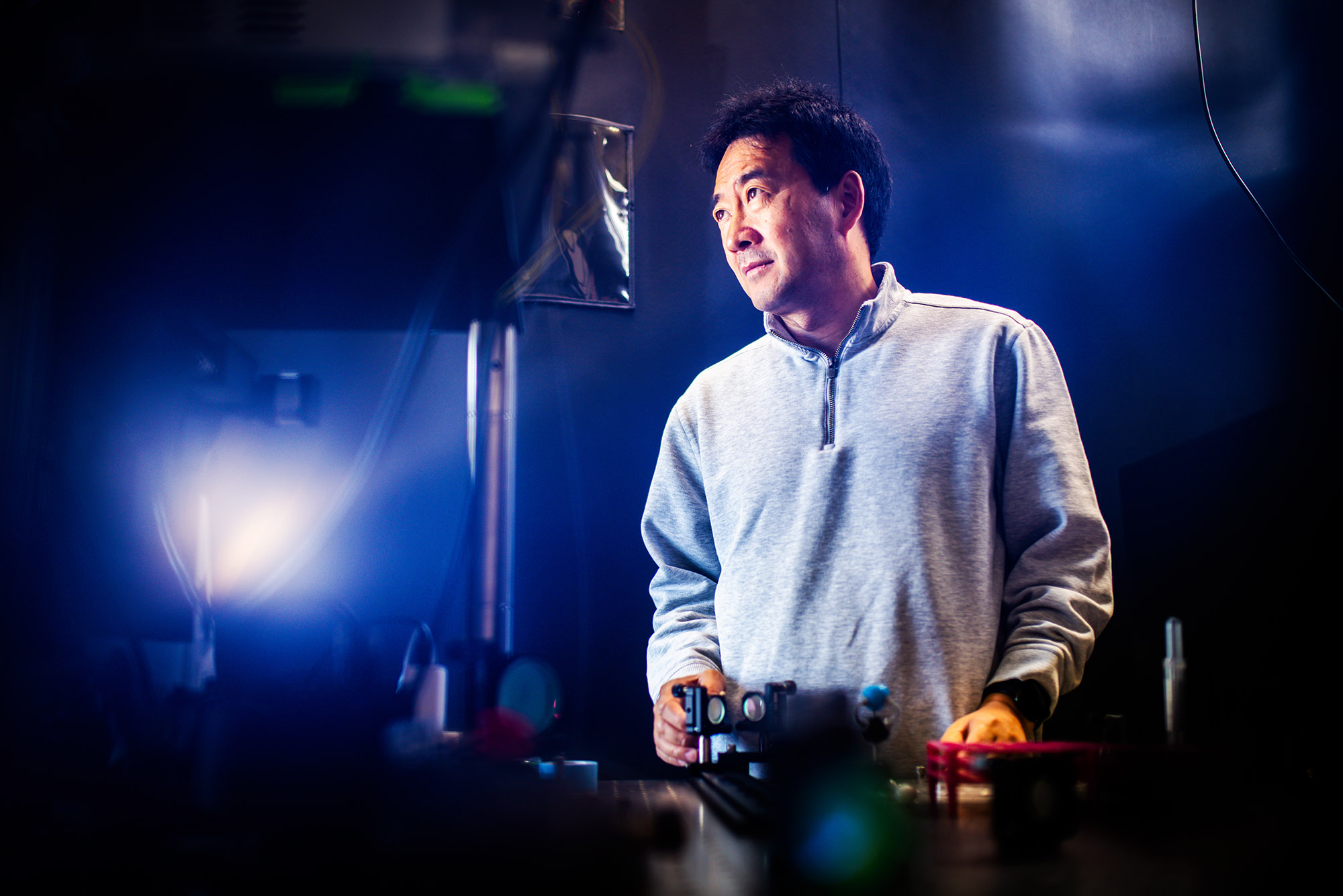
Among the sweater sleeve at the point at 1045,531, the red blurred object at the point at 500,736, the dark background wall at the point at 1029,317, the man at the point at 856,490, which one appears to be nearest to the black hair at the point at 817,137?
the man at the point at 856,490

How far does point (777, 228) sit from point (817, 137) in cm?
21

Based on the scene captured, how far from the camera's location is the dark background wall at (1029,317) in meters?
1.59

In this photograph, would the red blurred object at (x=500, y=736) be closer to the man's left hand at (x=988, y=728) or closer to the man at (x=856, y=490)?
the man at (x=856, y=490)

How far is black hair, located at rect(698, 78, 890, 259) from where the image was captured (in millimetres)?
1457

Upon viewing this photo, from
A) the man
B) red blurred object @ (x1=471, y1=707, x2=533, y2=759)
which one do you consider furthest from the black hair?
red blurred object @ (x1=471, y1=707, x2=533, y2=759)

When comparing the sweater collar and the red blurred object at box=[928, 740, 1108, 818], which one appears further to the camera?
the sweater collar

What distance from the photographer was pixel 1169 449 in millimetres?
1859

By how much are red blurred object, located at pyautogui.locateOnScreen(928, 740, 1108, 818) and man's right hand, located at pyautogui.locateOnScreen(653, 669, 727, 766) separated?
0.45 meters

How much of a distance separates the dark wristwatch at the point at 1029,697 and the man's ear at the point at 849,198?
2.84 feet

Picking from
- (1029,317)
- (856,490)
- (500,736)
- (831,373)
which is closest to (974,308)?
(831,373)

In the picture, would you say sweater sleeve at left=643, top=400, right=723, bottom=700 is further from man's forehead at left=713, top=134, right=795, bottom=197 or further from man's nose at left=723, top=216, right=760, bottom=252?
man's forehead at left=713, top=134, right=795, bottom=197

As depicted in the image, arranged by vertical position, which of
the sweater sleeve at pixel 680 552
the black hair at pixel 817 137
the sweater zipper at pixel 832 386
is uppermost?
the black hair at pixel 817 137

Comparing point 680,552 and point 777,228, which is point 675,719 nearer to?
point 680,552

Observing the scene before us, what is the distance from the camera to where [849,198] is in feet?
4.97
